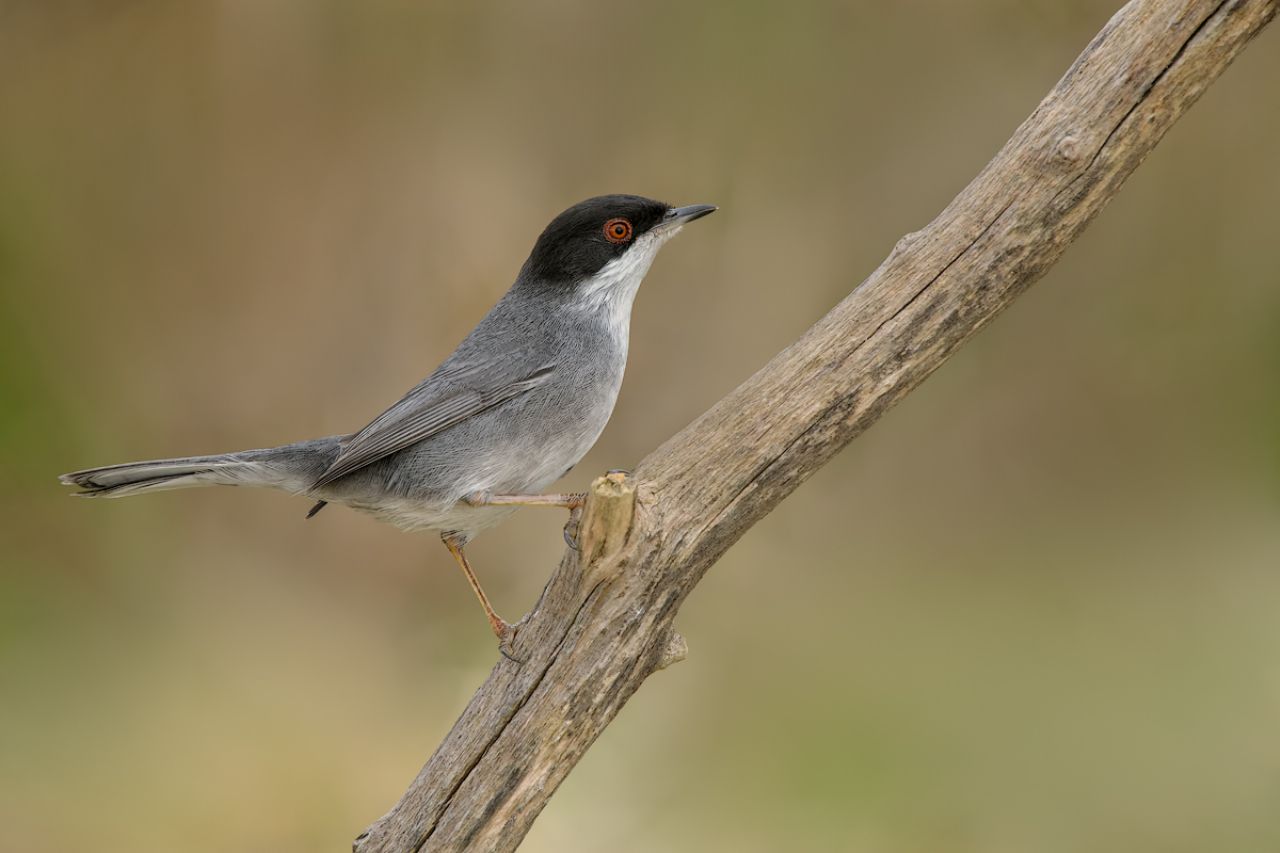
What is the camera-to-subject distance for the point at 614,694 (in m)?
3.51

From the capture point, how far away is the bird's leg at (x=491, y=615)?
3.67 metres

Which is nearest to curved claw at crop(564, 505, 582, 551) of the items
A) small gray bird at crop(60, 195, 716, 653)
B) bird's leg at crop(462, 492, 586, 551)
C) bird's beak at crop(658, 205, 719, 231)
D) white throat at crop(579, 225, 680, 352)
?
bird's leg at crop(462, 492, 586, 551)

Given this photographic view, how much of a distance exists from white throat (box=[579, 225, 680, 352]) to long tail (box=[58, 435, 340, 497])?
1145mm

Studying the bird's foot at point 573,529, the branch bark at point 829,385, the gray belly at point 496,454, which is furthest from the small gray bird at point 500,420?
the branch bark at point 829,385

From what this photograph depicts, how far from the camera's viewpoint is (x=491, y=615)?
404cm

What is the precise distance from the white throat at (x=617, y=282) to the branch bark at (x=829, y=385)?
32.1 inches

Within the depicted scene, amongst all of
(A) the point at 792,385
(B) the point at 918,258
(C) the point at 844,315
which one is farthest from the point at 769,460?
(B) the point at 918,258

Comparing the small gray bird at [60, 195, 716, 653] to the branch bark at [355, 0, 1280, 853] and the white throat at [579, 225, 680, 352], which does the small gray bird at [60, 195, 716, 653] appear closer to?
the white throat at [579, 225, 680, 352]

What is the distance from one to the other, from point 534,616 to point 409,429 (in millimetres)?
882

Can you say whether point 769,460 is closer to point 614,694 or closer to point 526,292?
point 614,694

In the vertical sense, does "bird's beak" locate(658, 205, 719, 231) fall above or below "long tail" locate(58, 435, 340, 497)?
above

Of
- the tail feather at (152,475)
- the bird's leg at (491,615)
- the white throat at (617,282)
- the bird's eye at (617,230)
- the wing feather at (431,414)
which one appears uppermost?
the bird's eye at (617,230)

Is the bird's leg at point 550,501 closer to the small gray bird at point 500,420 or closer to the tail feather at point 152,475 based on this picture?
the small gray bird at point 500,420

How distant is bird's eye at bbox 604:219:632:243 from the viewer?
13.5 ft
